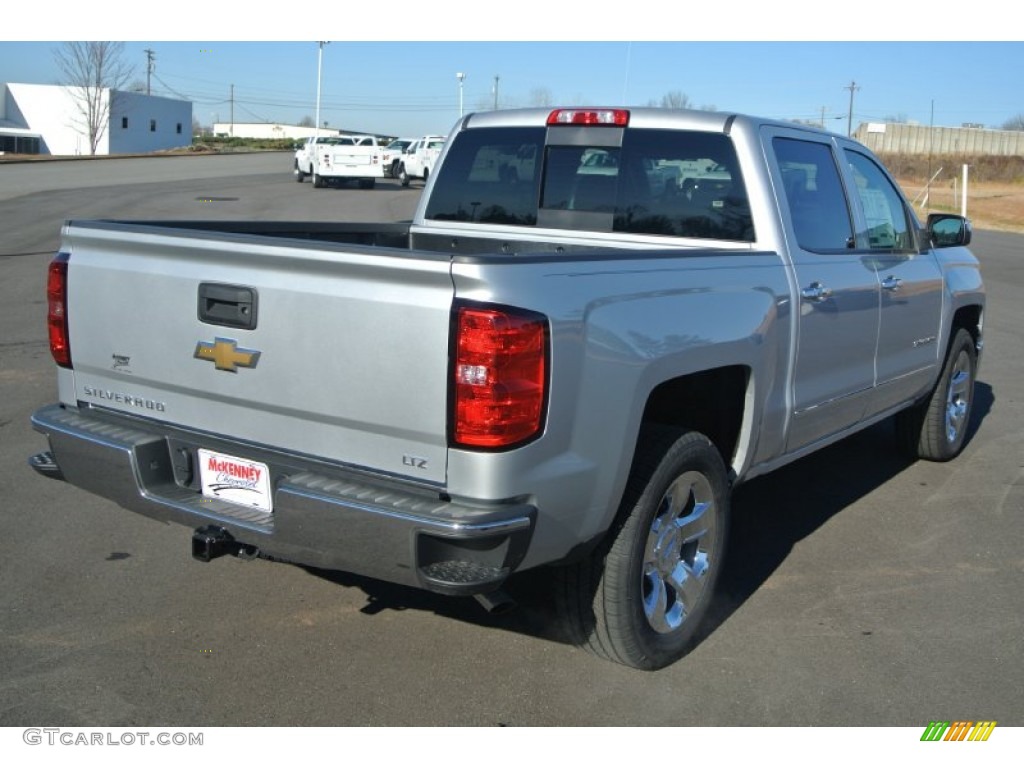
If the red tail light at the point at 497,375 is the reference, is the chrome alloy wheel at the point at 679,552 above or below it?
below

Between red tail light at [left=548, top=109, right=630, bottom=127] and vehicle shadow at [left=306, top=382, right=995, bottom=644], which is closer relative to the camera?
vehicle shadow at [left=306, top=382, right=995, bottom=644]

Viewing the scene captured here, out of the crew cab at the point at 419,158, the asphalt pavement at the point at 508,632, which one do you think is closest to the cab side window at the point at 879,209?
the asphalt pavement at the point at 508,632

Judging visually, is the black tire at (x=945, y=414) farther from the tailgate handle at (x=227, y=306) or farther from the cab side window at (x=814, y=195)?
the tailgate handle at (x=227, y=306)

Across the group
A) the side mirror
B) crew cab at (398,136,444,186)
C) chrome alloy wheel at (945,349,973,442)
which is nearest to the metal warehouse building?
crew cab at (398,136,444,186)

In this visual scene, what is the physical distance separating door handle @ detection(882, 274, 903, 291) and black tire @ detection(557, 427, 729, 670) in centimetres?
175

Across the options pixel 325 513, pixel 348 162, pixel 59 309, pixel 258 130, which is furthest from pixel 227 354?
pixel 258 130

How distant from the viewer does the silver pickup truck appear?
314 centimetres

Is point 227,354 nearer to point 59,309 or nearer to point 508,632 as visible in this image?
point 59,309

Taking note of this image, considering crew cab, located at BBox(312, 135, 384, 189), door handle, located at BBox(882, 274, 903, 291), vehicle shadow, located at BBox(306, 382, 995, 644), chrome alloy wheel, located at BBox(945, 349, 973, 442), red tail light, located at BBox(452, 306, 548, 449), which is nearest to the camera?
red tail light, located at BBox(452, 306, 548, 449)

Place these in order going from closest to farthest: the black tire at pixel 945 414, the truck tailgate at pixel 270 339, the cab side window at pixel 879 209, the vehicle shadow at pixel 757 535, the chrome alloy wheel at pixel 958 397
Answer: the truck tailgate at pixel 270 339
the vehicle shadow at pixel 757 535
the cab side window at pixel 879 209
the black tire at pixel 945 414
the chrome alloy wheel at pixel 958 397

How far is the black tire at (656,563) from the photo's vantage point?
3.71m

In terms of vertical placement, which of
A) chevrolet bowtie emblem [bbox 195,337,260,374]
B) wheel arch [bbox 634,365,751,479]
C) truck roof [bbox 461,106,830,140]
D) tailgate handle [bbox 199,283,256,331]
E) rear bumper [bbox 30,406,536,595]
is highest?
truck roof [bbox 461,106,830,140]

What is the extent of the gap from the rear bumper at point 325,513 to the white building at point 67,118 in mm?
81870

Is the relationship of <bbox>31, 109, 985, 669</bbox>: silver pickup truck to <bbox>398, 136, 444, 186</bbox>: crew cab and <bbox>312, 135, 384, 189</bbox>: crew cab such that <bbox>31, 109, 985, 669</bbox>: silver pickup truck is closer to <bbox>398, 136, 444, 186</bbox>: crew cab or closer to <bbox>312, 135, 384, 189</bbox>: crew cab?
<bbox>312, 135, 384, 189</bbox>: crew cab
